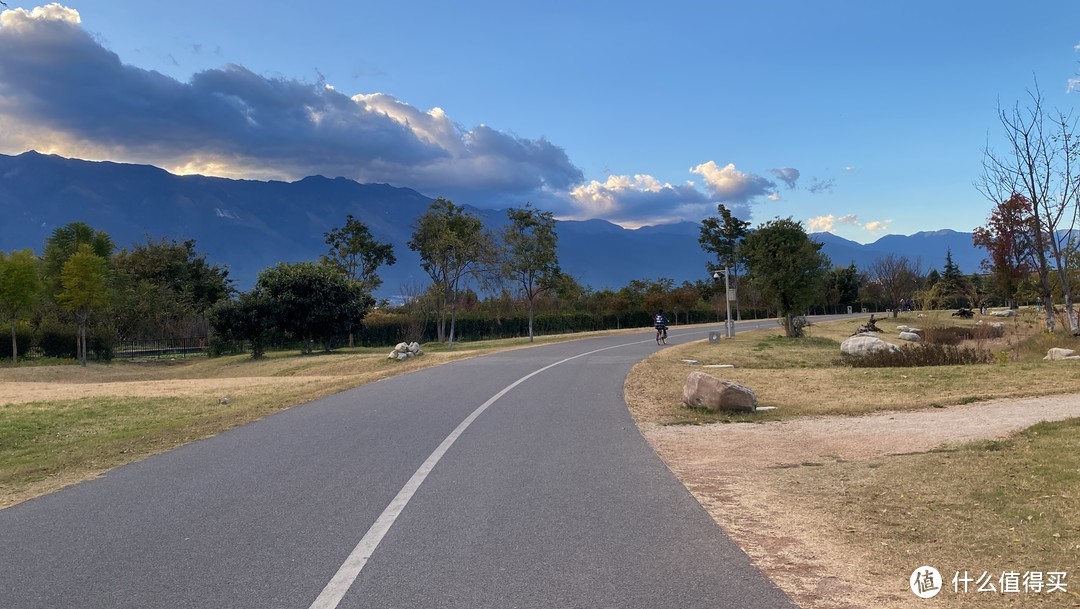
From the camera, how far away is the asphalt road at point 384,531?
14.1 ft

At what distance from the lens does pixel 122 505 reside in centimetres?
668

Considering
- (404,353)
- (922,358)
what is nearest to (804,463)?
(922,358)

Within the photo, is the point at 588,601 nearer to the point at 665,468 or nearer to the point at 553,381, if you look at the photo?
the point at 665,468

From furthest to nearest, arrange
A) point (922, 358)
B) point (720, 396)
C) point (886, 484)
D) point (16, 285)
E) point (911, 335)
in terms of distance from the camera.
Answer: point (16, 285) → point (911, 335) → point (922, 358) → point (720, 396) → point (886, 484)

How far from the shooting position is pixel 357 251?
81938 millimetres

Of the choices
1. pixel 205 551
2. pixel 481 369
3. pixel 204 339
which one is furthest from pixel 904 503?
pixel 204 339

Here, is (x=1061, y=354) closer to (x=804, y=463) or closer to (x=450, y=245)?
(x=804, y=463)

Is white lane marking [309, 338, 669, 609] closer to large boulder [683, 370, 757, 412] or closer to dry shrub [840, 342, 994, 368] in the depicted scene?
large boulder [683, 370, 757, 412]

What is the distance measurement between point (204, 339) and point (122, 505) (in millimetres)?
60872

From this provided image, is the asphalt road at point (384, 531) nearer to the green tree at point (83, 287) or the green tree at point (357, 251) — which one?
the green tree at point (83, 287)

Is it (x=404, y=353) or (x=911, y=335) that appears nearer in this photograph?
(x=404, y=353)

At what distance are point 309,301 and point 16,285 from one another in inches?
718

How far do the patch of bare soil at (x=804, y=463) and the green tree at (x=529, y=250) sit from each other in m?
40.9

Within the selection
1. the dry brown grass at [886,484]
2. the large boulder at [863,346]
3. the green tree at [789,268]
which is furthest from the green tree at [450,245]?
the dry brown grass at [886,484]
